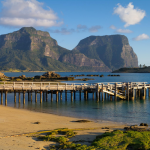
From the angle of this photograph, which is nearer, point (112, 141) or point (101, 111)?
point (112, 141)

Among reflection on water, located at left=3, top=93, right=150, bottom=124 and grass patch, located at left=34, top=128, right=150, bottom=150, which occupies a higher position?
grass patch, located at left=34, top=128, right=150, bottom=150

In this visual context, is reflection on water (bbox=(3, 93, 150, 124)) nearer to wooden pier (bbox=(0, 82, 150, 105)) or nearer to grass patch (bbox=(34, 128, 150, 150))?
wooden pier (bbox=(0, 82, 150, 105))

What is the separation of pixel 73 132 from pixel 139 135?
5330 mm

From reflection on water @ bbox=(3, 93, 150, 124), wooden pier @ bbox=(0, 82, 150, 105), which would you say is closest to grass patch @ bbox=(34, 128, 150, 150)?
reflection on water @ bbox=(3, 93, 150, 124)

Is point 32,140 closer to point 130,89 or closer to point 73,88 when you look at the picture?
point 73,88

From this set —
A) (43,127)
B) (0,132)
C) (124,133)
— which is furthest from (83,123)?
(0,132)

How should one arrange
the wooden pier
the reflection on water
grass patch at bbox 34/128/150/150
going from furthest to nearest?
1. the wooden pier
2. the reflection on water
3. grass patch at bbox 34/128/150/150


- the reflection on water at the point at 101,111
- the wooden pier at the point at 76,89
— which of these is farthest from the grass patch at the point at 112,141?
the wooden pier at the point at 76,89

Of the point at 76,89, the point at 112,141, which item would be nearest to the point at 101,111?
the point at 76,89

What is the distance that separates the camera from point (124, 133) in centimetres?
1833

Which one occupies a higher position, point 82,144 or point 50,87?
point 50,87

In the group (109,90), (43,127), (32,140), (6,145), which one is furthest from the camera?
(109,90)

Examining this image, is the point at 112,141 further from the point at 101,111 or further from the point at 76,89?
the point at 76,89

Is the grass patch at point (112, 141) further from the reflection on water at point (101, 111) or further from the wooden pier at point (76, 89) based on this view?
the wooden pier at point (76, 89)
